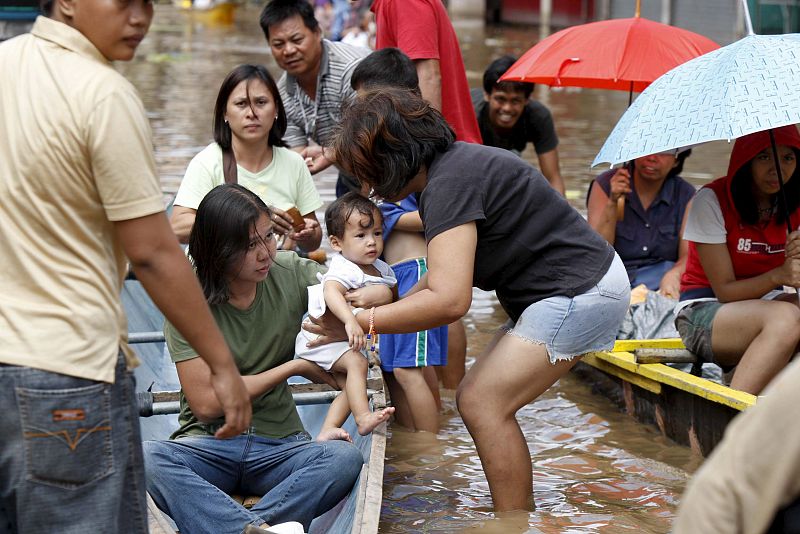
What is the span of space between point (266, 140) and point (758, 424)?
375cm

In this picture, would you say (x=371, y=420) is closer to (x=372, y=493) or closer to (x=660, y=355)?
(x=372, y=493)

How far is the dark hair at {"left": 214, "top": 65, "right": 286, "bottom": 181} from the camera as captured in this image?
17.6ft

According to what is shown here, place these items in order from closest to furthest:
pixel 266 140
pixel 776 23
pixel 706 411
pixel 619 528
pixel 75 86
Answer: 1. pixel 75 86
2. pixel 619 528
3. pixel 706 411
4. pixel 266 140
5. pixel 776 23

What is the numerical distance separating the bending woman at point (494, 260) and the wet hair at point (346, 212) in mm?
596

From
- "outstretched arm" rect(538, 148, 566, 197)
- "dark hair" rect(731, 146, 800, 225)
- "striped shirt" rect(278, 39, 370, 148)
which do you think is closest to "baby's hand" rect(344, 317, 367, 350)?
"dark hair" rect(731, 146, 800, 225)

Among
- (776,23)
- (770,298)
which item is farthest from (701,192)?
(776,23)

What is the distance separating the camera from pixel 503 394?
4.07 m

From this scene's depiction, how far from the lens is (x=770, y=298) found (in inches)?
204

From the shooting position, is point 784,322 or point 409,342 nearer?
point 784,322

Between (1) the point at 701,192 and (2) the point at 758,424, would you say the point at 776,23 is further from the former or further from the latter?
(2) the point at 758,424

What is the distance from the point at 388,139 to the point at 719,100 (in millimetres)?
1379

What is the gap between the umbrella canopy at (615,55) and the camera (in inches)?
254

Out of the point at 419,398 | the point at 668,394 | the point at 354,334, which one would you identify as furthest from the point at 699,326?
the point at 354,334

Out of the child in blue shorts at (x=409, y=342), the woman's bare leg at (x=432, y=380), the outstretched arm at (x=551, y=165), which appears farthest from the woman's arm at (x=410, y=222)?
the outstretched arm at (x=551, y=165)
